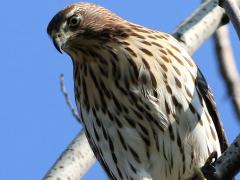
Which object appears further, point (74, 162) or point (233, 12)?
point (74, 162)

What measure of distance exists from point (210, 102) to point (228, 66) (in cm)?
A: 31

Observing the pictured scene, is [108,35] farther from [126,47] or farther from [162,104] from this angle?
[162,104]

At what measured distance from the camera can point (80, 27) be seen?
589 cm

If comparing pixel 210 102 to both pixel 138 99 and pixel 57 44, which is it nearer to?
pixel 138 99

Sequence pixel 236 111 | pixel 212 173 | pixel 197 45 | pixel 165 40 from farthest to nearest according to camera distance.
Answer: pixel 197 45
pixel 165 40
pixel 236 111
pixel 212 173

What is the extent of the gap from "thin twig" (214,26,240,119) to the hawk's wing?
0.17 m

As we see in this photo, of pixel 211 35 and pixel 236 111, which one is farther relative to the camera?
pixel 211 35

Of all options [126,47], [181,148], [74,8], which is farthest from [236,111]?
[74,8]

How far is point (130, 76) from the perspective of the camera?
5684 mm

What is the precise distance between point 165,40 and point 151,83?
17.1 inches

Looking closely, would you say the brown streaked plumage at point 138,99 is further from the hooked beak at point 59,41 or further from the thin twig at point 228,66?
the thin twig at point 228,66

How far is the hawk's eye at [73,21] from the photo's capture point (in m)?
5.82

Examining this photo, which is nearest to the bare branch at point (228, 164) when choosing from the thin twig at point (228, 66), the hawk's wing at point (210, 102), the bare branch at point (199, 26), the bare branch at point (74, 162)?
the thin twig at point (228, 66)

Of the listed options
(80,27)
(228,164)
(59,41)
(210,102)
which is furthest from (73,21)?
(228,164)
